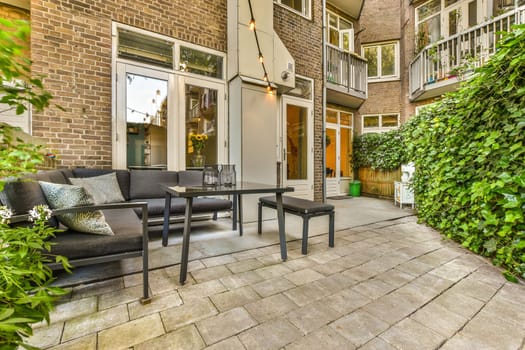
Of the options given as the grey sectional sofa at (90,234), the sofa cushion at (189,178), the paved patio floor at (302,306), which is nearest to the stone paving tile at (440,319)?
the paved patio floor at (302,306)

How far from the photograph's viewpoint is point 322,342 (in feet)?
4.09

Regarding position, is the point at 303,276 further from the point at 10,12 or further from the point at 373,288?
the point at 10,12

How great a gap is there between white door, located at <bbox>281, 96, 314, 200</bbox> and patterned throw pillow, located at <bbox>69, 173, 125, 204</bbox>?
3.08 metres

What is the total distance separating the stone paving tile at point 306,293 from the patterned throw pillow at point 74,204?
135 cm

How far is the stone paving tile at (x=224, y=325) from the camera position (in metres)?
1.29

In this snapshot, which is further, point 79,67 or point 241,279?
point 79,67

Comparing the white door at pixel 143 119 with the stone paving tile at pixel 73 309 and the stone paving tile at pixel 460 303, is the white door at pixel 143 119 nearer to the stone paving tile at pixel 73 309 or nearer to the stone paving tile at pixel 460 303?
the stone paving tile at pixel 73 309

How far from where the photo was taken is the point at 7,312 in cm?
64

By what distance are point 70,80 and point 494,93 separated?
483 centimetres

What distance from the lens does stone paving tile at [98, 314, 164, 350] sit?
48.0 inches

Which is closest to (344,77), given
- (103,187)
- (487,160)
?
(487,160)

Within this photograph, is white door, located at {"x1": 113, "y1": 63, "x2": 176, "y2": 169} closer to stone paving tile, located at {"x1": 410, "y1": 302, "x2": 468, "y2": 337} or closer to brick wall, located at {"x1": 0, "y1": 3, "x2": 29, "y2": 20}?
brick wall, located at {"x1": 0, "y1": 3, "x2": 29, "y2": 20}

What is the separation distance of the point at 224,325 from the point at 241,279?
555 mm

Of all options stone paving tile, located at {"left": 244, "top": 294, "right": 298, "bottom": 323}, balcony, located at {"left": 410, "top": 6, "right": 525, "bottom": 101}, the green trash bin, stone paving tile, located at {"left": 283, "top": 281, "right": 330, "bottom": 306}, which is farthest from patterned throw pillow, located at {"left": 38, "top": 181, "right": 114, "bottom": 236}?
the green trash bin
